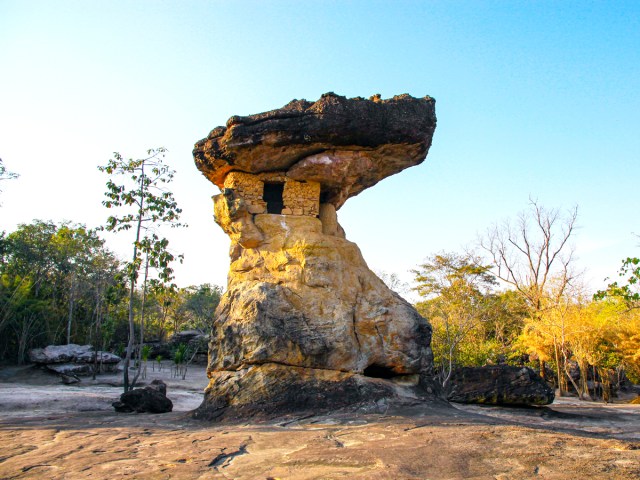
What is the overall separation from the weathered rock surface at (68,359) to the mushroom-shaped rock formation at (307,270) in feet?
45.2

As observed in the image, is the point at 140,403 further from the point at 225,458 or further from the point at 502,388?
the point at 502,388

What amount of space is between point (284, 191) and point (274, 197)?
2.54 feet

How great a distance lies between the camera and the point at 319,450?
4.69 meters

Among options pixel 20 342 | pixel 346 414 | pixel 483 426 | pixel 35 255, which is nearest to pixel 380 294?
pixel 346 414

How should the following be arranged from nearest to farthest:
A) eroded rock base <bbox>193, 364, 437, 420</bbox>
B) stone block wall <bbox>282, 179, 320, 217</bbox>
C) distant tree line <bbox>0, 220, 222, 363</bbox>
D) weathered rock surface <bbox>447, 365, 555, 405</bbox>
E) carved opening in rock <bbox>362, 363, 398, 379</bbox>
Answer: eroded rock base <bbox>193, 364, 437, 420</bbox> → carved opening in rock <bbox>362, 363, 398, 379</bbox> → stone block wall <bbox>282, 179, 320, 217</bbox> → weathered rock surface <bbox>447, 365, 555, 405</bbox> → distant tree line <bbox>0, 220, 222, 363</bbox>

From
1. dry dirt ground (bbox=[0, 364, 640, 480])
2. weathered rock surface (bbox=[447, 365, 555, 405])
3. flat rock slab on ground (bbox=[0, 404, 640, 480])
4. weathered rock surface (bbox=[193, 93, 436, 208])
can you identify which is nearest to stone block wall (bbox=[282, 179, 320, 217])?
weathered rock surface (bbox=[193, 93, 436, 208])

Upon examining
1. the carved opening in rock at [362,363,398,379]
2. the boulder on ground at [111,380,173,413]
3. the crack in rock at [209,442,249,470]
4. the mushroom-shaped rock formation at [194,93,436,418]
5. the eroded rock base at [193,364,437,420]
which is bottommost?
the boulder on ground at [111,380,173,413]

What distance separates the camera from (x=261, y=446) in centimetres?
504

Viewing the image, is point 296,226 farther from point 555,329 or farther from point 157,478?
point 555,329

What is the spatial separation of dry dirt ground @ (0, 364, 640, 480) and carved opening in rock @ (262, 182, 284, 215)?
4.83 metres

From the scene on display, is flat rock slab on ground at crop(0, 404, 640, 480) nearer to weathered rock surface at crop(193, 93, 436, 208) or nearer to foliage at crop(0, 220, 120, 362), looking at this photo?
weathered rock surface at crop(193, 93, 436, 208)

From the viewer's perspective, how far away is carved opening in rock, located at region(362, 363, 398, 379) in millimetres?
8703

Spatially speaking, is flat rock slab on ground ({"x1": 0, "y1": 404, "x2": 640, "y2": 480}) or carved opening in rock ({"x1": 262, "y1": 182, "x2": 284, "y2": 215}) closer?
flat rock slab on ground ({"x1": 0, "y1": 404, "x2": 640, "y2": 480})

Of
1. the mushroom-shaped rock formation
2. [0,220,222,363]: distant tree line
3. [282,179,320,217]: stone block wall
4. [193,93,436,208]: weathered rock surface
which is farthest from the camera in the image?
[0,220,222,363]: distant tree line
